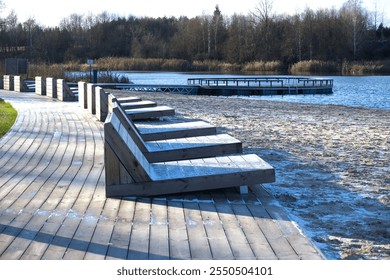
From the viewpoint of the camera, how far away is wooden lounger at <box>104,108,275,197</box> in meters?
5.66

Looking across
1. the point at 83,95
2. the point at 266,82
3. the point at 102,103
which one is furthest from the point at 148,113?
the point at 266,82

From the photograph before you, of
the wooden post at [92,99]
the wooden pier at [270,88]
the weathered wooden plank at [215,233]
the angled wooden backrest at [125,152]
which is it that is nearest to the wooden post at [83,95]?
the wooden post at [92,99]

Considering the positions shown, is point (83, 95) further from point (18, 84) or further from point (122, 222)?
point (122, 222)

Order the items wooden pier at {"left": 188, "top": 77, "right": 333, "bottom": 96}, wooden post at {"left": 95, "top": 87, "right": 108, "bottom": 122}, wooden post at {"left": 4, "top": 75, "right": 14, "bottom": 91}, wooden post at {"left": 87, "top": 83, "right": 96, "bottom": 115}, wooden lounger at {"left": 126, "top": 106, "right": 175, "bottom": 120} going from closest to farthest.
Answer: wooden lounger at {"left": 126, "top": 106, "right": 175, "bottom": 120} → wooden post at {"left": 95, "top": 87, "right": 108, "bottom": 122} → wooden post at {"left": 87, "top": 83, "right": 96, "bottom": 115} → wooden post at {"left": 4, "top": 75, "right": 14, "bottom": 91} → wooden pier at {"left": 188, "top": 77, "right": 333, "bottom": 96}

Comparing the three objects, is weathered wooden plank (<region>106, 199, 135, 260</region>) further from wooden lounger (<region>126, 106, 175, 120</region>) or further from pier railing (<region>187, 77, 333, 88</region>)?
pier railing (<region>187, 77, 333, 88</region>)

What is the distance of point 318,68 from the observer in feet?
224

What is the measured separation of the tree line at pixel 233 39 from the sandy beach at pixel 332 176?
61082 mm

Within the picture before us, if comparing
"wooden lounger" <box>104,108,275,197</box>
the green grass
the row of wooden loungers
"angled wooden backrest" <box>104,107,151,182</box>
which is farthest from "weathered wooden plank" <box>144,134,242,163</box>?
the green grass

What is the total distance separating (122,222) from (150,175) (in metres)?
0.91

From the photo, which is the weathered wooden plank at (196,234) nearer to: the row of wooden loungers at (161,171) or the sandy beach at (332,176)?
the row of wooden loungers at (161,171)

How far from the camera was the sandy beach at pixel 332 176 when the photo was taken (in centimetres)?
499

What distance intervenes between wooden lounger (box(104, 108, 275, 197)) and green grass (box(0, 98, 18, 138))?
5.27 m

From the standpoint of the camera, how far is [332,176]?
750 cm
